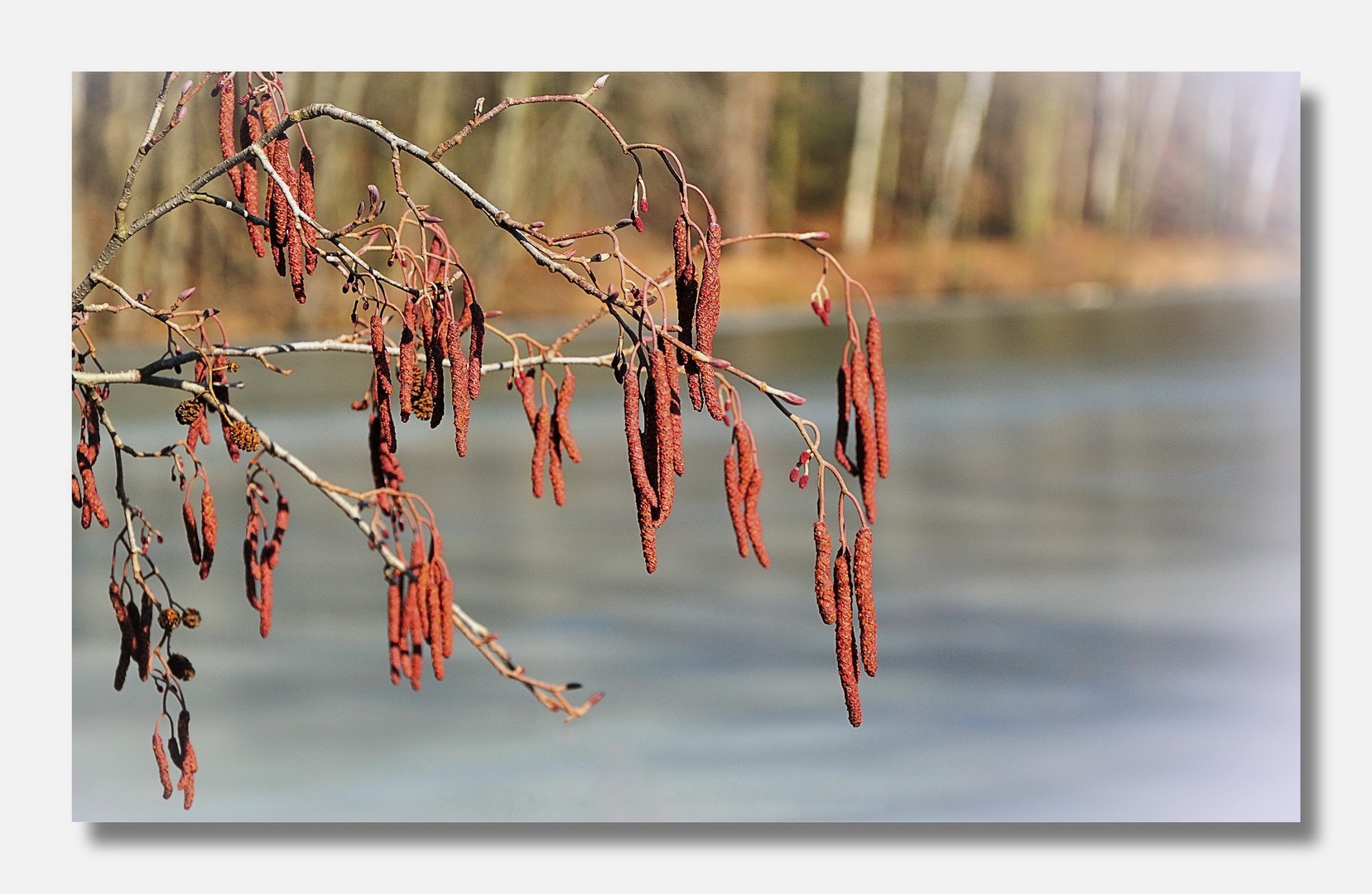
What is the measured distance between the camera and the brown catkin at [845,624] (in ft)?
4.28

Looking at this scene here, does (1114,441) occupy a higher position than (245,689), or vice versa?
(1114,441)

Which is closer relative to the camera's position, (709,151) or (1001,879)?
(1001,879)

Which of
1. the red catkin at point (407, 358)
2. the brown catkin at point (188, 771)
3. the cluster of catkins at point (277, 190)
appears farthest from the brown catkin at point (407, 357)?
the brown catkin at point (188, 771)

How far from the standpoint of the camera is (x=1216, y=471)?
2.54m

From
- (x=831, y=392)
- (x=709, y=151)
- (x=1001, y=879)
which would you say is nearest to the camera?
(x=1001, y=879)

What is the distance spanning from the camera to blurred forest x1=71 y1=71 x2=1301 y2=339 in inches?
95.8

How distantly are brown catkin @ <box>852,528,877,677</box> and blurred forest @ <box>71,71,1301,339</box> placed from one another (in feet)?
4.17

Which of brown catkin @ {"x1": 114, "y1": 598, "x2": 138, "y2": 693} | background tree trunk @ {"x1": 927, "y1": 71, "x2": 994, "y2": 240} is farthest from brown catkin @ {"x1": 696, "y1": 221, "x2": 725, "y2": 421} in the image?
background tree trunk @ {"x1": 927, "y1": 71, "x2": 994, "y2": 240}

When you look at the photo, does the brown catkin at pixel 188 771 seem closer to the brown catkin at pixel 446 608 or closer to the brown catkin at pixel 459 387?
the brown catkin at pixel 446 608

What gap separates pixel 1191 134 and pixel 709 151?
0.78m

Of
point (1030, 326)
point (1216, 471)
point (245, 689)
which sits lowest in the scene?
→ point (245, 689)

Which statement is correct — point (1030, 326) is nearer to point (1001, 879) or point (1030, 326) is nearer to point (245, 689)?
point (1001, 879)

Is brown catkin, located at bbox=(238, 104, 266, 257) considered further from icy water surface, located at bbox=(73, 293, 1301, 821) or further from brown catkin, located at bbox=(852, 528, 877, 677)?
icy water surface, located at bbox=(73, 293, 1301, 821)
